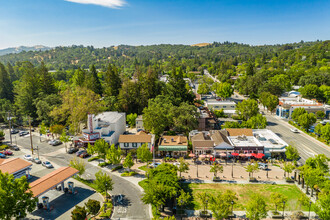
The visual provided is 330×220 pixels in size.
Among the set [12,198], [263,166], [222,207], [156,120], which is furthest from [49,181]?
[263,166]

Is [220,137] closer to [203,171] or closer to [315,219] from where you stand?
[203,171]

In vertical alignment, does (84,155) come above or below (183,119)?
below

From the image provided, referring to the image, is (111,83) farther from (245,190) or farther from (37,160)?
(245,190)

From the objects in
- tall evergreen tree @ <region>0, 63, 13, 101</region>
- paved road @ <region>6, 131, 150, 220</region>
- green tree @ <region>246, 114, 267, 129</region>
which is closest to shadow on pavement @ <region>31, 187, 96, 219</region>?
paved road @ <region>6, 131, 150, 220</region>

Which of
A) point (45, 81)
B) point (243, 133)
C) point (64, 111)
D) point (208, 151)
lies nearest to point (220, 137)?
point (208, 151)

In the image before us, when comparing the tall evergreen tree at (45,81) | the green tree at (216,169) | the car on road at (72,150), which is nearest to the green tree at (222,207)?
the green tree at (216,169)

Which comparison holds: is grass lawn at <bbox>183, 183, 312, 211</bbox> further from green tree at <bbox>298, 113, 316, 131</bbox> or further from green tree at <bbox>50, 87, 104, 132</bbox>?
green tree at <bbox>50, 87, 104, 132</bbox>

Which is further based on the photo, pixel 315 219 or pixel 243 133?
pixel 243 133
